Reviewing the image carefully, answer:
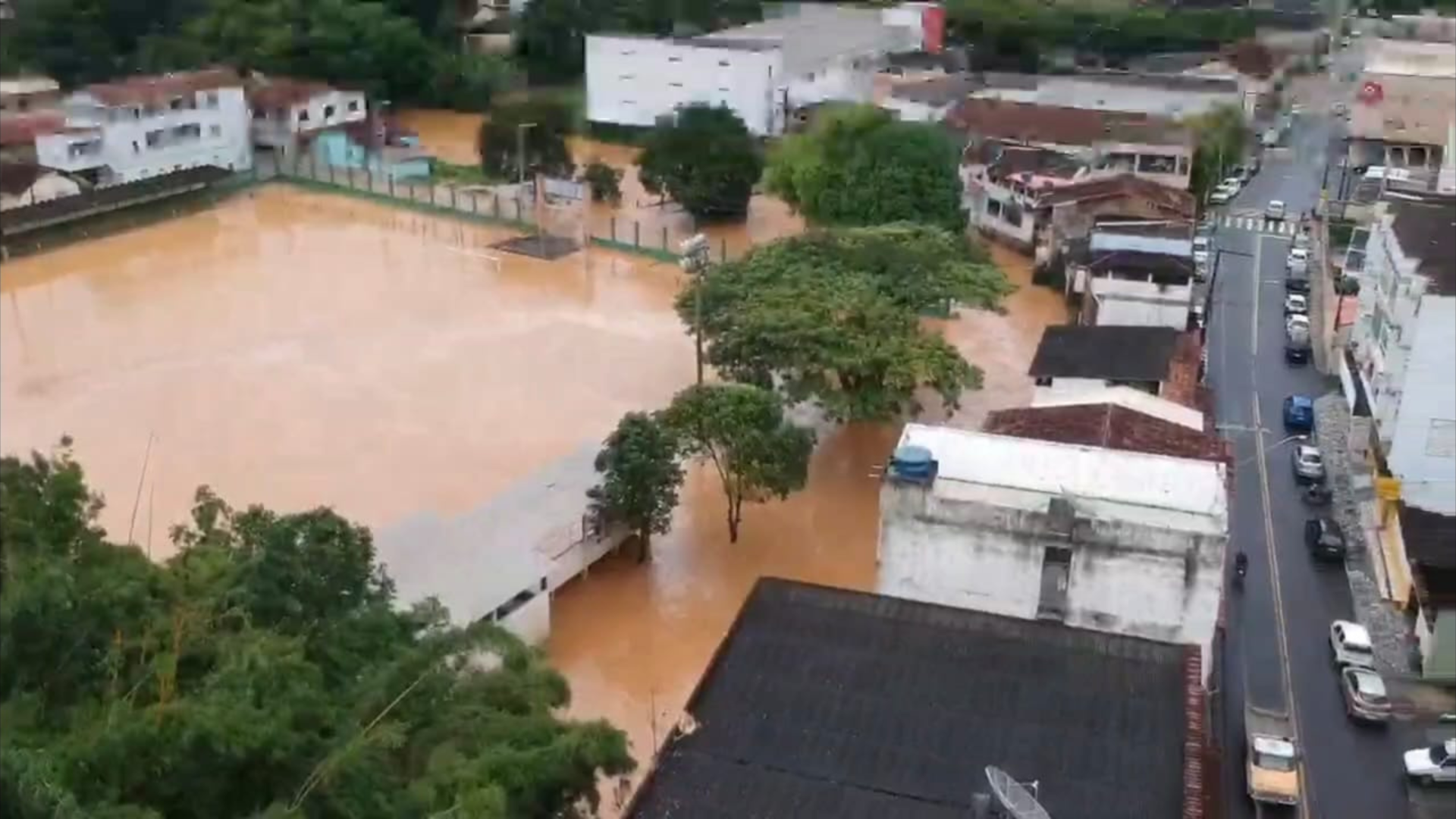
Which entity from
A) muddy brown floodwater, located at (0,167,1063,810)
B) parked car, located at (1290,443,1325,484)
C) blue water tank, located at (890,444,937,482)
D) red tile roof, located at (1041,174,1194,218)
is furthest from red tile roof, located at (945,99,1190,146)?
blue water tank, located at (890,444,937,482)

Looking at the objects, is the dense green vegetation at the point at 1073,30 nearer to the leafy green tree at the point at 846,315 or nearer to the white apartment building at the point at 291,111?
the white apartment building at the point at 291,111

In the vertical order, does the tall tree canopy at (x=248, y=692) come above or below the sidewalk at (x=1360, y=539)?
above

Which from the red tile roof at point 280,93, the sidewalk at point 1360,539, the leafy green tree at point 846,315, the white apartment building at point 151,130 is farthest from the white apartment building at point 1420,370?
the red tile roof at point 280,93

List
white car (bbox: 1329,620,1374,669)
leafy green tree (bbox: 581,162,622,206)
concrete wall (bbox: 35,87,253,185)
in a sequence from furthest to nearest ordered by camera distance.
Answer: leafy green tree (bbox: 581,162,622,206)
concrete wall (bbox: 35,87,253,185)
white car (bbox: 1329,620,1374,669)

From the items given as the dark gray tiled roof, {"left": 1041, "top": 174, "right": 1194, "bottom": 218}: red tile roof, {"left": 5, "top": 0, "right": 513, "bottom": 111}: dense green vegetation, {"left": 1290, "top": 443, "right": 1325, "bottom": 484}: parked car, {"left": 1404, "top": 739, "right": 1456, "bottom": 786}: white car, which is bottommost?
{"left": 1404, "top": 739, "right": 1456, "bottom": 786}: white car

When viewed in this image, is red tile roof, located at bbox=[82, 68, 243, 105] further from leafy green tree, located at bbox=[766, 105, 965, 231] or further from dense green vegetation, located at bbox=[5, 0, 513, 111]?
leafy green tree, located at bbox=[766, 105, 965, 231]
